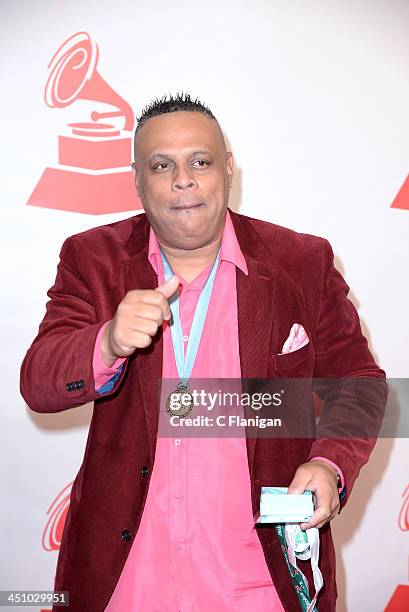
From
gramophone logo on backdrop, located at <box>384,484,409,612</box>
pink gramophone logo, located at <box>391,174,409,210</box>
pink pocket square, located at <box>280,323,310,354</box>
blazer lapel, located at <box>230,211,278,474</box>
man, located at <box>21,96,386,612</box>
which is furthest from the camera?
gramophone logo on backdrop, located at <box>384,484,409,612</box>

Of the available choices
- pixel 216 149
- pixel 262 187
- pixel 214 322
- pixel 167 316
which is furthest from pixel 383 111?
pixel 167 316

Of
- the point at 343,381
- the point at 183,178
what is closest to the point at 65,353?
the point at 183,178

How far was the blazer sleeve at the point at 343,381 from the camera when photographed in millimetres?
1999

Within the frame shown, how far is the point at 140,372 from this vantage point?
197cm

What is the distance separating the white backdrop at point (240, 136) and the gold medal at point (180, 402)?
146cm

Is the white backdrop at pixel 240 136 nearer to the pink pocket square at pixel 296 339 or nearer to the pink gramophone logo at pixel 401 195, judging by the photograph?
the pink gramophone logo at pixel 401 195

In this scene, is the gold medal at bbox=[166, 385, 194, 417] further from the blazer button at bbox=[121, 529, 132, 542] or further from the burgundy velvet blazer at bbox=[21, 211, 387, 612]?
the blazer button at bbox=[121, 529, 132, 542]

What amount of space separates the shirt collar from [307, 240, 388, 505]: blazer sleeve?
0.24 meters

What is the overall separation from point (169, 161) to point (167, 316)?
0.63 meters

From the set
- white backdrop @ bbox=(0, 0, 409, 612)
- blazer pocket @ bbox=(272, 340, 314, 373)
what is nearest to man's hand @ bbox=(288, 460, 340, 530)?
blazer pocket @ bbox=(272, 340, 314, 373)

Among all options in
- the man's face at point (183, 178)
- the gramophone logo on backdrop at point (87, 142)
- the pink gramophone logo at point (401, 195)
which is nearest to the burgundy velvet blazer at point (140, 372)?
the man's face at point (183, 178)

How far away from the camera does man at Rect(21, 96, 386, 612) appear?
189 cm

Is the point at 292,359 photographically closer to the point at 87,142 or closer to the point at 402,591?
the point at 87,142

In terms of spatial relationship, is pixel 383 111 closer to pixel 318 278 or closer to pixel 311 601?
pixel 318 278
